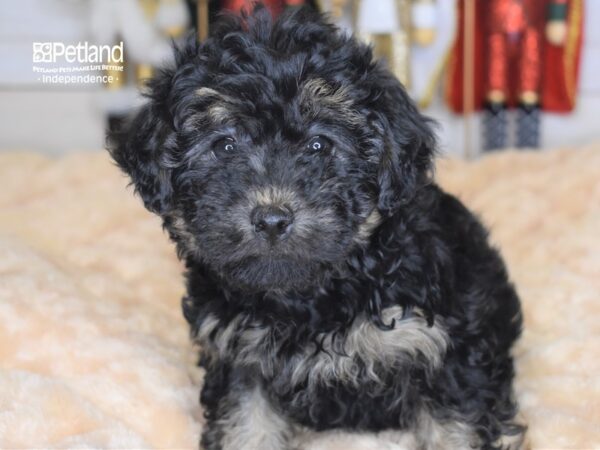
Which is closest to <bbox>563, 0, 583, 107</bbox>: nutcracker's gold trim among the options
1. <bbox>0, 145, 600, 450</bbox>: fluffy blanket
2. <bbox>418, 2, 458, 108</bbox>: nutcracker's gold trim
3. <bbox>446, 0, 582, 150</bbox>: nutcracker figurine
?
<bbox>446, 0, 582, 150</bbox>: nutcracker figurine

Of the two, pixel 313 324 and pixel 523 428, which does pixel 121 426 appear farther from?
pixel 523 428

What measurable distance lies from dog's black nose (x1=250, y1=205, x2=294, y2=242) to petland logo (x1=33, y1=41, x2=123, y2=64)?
10.5 ft

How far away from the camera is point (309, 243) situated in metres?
2.13

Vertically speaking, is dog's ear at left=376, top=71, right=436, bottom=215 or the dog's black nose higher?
dog's ear at left=376, top=71, right=436, bottom=215

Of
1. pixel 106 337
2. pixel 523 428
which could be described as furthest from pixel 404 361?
pixel 106 337

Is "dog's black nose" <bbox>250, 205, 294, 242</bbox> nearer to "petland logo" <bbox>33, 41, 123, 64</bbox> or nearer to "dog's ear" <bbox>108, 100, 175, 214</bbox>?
"dog's ear" <bbox>108, 100, 175, 214</bbox>

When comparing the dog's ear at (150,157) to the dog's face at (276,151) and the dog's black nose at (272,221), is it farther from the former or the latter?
the dog's black nose at (272,221)

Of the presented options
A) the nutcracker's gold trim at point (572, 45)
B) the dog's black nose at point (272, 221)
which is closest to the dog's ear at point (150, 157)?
the dog's black nose at point (272, 221)

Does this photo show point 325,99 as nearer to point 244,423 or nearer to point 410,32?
point 244,423

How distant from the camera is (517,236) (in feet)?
13.8

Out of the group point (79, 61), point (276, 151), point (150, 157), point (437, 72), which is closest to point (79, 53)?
point (79, 61)

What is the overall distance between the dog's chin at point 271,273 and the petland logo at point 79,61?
116 inches

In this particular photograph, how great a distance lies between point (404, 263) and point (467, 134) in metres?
3.79

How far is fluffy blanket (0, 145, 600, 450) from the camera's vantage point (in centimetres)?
265
